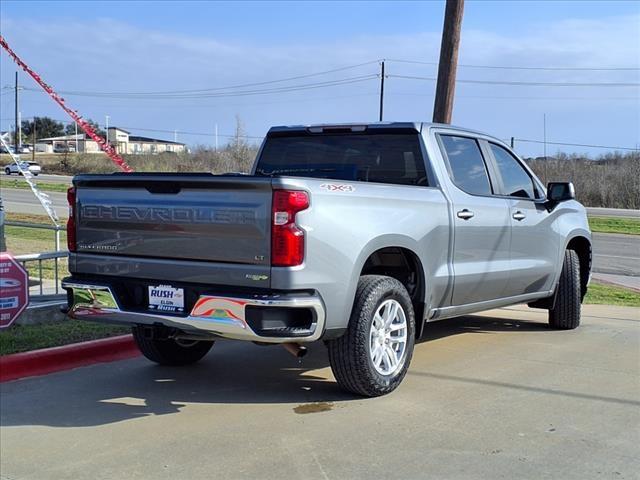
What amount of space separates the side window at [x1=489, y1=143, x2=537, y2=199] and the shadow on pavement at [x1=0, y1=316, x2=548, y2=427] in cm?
246

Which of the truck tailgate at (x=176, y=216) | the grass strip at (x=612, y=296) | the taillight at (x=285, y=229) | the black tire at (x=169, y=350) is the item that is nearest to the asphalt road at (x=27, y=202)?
the grass strip at (x=612, y=296)

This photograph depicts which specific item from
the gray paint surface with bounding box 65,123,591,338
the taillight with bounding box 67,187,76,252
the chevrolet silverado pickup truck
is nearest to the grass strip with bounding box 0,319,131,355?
the chevrolet silverado pickup truck

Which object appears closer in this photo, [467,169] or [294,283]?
[294,283]

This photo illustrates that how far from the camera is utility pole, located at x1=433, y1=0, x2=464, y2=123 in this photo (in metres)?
11.9

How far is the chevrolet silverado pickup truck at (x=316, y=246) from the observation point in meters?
4.63

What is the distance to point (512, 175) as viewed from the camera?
727 centimetres

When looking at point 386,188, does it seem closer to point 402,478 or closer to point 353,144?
point 353,144

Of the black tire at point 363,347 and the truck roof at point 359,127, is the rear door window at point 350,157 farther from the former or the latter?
the black tire at point 363,347

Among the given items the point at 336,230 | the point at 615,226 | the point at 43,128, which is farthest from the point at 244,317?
the point at 43,128

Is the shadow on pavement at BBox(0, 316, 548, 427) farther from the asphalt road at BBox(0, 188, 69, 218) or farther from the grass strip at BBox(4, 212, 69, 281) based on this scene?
the asphalt road at BBox(0, 188, 69, 218)

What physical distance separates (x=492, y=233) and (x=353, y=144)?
1.48 m

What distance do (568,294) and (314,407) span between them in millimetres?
3868

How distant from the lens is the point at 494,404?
208 inches

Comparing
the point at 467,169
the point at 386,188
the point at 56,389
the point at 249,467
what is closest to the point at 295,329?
the point at 249,467
